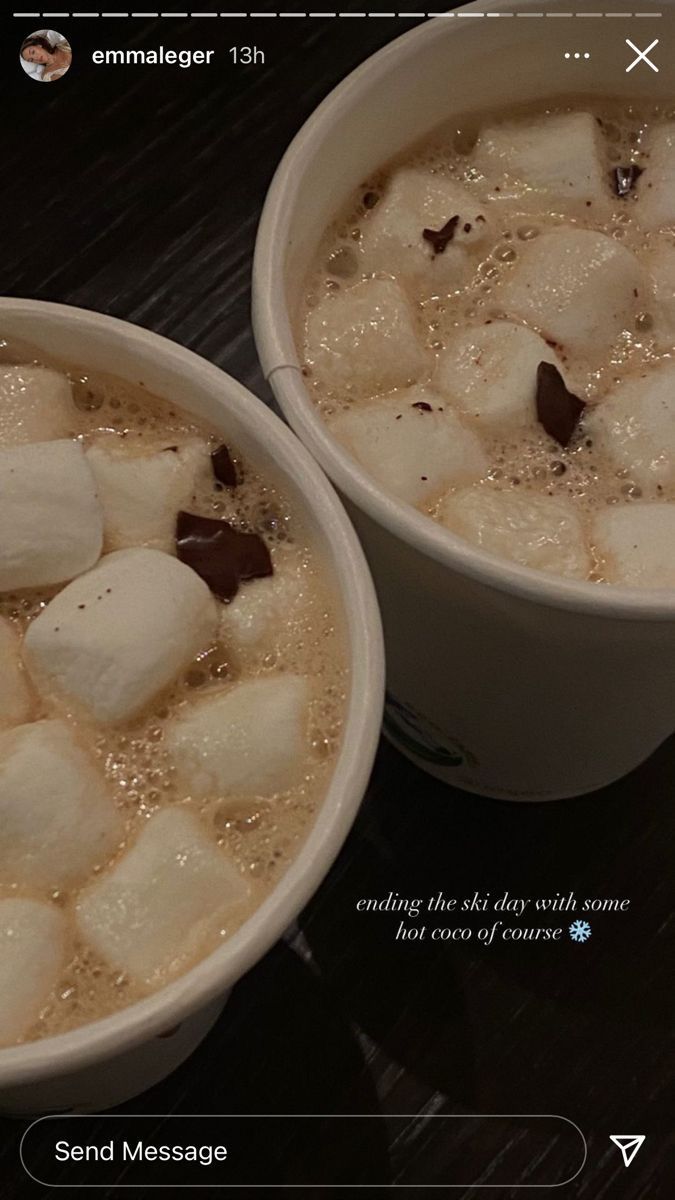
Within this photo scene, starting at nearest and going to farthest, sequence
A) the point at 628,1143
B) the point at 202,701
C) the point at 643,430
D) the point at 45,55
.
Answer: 1. the point at 202,701
2. the point at 643,430
3. the point at 628,1143
4. the point at 45,55

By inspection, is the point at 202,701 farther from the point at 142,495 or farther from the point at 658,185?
the point at 658,185

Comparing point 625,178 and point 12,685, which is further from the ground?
point 625,178

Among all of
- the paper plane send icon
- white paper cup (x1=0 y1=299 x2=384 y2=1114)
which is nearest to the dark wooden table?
the paper plane send icon

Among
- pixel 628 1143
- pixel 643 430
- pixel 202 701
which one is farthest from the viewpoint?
pixel 628 1143

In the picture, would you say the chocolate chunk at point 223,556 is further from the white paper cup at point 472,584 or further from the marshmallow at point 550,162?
the marshmallow at point 550,162

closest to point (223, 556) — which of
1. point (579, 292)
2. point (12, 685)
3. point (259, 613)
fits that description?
point (259, 613)

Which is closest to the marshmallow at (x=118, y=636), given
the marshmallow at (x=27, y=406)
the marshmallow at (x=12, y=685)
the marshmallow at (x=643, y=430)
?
the marshmallow at (x=12, y=685)
